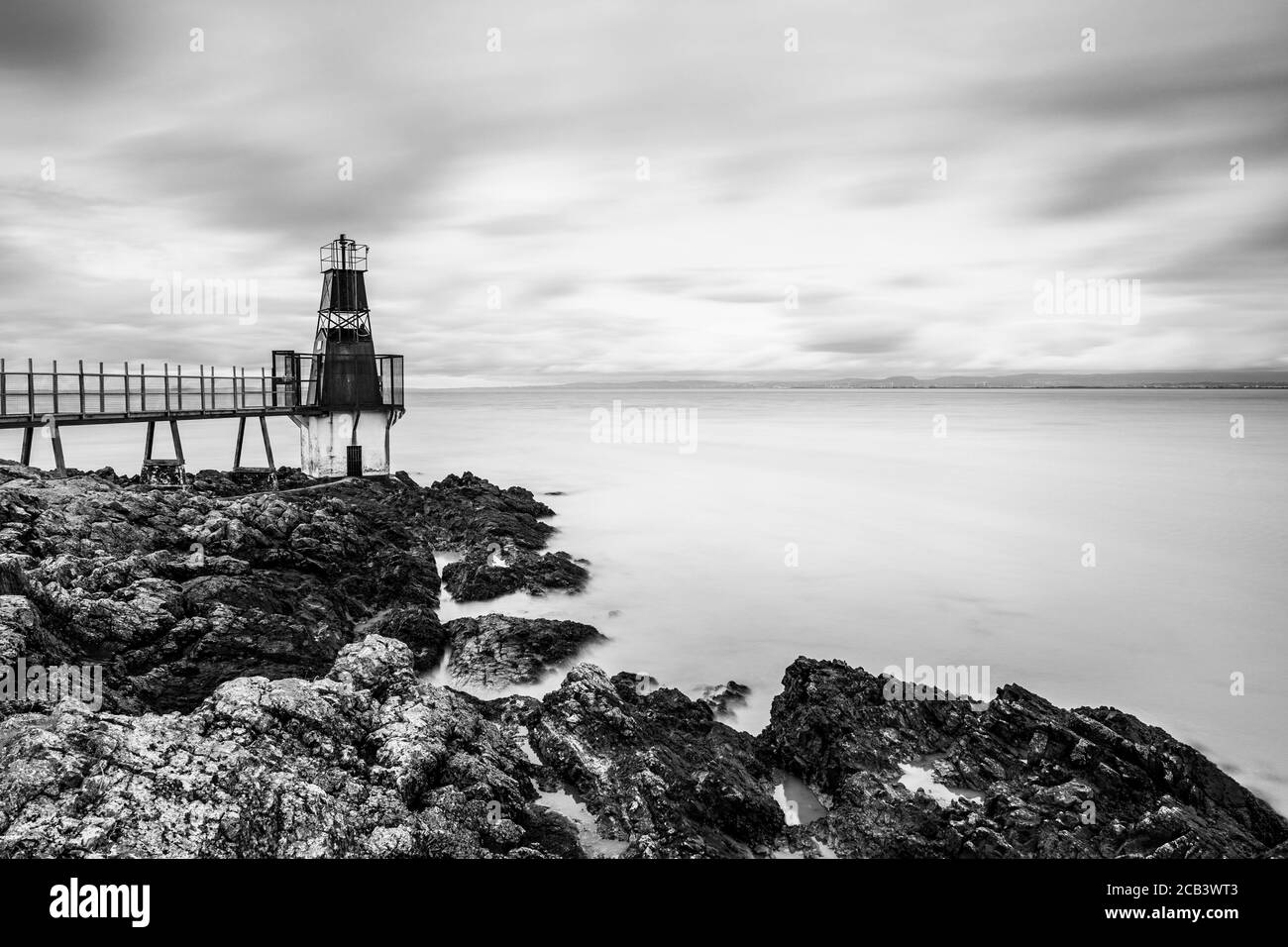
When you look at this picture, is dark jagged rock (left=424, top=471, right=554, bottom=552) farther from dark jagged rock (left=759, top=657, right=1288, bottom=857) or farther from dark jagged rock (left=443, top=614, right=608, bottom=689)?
dark jagged rock (left=759, top=657, right=1288, bottom=857)

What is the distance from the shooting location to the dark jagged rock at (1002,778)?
5.91 metres

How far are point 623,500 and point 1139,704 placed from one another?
747 inches

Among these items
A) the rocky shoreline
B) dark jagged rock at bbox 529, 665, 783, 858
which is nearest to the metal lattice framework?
the rocky shoreline

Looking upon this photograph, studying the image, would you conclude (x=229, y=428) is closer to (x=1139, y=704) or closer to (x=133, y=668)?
(x=133, y=668)

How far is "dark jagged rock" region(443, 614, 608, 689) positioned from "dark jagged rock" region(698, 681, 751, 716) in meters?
2.14

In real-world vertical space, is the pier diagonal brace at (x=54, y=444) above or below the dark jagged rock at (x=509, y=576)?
above

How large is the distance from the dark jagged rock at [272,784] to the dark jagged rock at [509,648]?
3.96 metres

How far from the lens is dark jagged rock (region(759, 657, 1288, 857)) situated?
5910 mm

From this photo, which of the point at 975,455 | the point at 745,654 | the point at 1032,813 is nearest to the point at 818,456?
the point at 975,455

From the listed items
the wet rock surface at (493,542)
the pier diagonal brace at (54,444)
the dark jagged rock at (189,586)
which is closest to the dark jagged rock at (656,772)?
the dark jagged rock at (189,586)

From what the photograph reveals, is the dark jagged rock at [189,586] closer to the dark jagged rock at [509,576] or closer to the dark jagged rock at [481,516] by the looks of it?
the dark jagged rock at [509,576]

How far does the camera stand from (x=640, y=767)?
20.2 ft

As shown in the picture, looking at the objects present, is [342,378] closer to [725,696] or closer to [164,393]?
[164,393]

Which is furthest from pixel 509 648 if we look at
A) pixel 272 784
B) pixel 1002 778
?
pixel 1002 778
